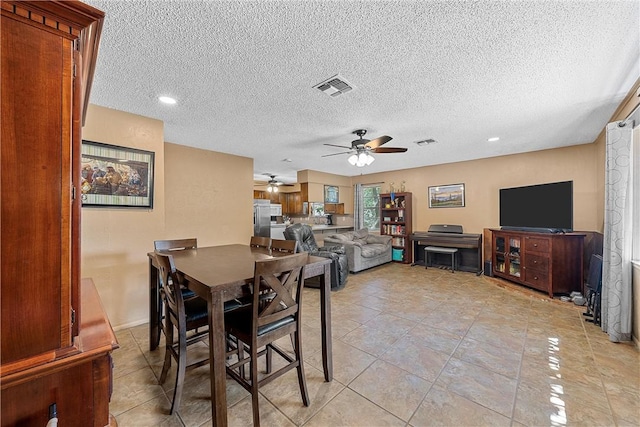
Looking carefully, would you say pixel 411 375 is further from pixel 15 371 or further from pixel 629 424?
pixel 15 371

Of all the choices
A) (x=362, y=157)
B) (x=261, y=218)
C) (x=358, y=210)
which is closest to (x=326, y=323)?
(x=362, y=157)

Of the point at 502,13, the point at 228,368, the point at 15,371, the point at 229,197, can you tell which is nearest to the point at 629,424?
the point at 228,368

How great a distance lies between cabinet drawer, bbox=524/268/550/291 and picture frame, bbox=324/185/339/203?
15.6 ft

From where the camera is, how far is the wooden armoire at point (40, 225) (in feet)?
2.34

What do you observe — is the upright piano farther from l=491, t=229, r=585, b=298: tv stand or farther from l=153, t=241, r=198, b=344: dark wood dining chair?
l=153, t=241, r=198, b=344: dark wood dining chair

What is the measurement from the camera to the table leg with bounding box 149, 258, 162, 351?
2377mm

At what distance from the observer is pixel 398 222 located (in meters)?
6.62

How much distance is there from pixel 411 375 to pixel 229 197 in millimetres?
4041

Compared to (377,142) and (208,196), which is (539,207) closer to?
(377,142)

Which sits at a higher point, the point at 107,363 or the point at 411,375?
the point at 107,363

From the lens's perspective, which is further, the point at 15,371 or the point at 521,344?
the point at 521,344

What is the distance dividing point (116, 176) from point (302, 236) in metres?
3.07

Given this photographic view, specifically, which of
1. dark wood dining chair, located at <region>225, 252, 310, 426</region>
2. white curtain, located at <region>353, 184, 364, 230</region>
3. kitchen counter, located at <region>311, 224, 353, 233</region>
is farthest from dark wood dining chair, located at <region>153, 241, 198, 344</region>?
white curtain, located at <region>353, 184, 364, 230</region>

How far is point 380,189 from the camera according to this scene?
743 centimetres
